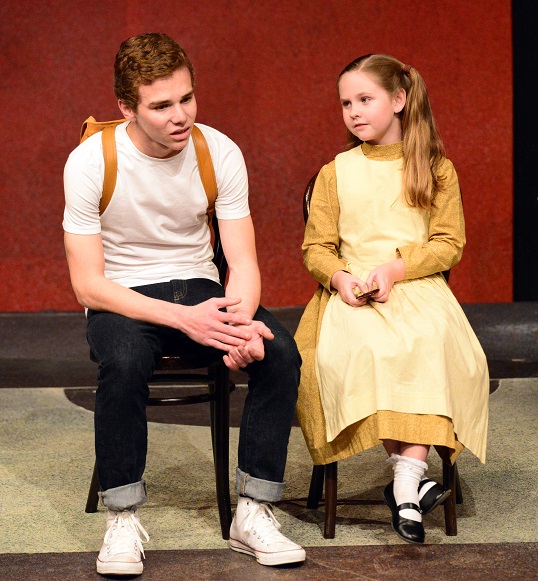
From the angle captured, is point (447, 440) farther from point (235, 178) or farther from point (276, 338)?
point (235, 178)

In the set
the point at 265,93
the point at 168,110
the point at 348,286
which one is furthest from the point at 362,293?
the point at 265,93

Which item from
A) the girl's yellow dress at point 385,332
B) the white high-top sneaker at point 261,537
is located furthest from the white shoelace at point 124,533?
the girl's yellow dress at point 385,332

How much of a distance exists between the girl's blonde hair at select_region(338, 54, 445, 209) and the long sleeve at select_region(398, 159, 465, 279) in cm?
3

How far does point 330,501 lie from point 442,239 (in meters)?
0.71

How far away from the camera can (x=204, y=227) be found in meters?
2.58

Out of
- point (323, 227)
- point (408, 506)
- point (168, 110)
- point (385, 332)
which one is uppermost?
point (168, 110)

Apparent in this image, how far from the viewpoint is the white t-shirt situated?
240cm

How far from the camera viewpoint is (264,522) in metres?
2.29

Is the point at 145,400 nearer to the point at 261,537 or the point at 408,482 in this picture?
the point at 261,537

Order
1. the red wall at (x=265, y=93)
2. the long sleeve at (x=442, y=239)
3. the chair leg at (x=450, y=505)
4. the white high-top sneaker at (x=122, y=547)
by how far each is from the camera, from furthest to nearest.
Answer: the red wall at (x=265, y=93), the long sleeve at (x=442, y=239), the chair leg at (x=450, y=505), the white high-top sneaker at (x=122, y=547)

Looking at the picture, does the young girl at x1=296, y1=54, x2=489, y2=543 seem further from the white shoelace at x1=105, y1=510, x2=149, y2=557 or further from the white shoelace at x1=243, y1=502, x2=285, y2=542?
the white shoelace at x1=105, y1=510, x2=149, y2=557

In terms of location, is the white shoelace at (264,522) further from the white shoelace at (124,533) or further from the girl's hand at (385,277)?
the girl's hand at (385,277)

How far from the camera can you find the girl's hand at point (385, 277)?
241 cm

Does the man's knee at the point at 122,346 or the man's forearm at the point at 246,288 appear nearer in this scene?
the man's knee at the point at 122,346
